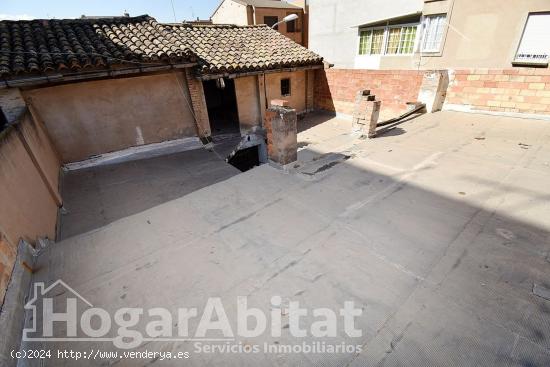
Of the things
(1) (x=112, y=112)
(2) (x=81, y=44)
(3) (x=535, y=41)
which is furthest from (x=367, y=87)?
(2) (x=81, y=44)

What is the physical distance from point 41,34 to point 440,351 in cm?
1137

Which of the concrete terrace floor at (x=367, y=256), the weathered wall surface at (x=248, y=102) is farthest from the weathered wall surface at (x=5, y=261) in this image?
the weathered wall surface at (x=248, y=102)

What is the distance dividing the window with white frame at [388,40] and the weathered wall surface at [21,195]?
16.6 m

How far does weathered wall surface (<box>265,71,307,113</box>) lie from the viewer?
11.3m

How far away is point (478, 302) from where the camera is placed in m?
2.25

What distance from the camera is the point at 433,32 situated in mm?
12305

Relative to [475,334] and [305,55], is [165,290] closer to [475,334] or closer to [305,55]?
[475,334]

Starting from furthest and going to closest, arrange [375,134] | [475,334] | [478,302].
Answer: [375,134]
[478,302]
[475,334]

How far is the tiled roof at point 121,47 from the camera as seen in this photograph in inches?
238

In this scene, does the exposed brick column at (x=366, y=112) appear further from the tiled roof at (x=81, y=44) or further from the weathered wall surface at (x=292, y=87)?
the weathered wall surface at (x=292, y=87)

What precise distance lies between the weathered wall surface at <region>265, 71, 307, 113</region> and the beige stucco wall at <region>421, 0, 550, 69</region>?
7014 millimetres

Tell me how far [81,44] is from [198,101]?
3.51 meters

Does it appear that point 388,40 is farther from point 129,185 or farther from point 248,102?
point 129,185

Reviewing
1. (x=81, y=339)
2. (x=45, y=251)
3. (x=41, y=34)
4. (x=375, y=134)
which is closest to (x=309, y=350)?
(x=81, y=339)
